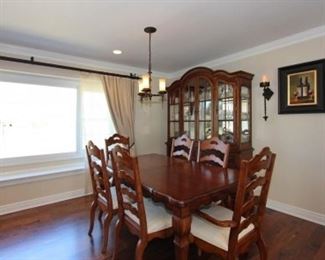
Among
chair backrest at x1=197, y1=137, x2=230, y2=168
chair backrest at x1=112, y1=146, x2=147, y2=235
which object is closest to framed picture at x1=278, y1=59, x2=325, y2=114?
chair backrest at x1=197, y1=137, x2=230, y2=168

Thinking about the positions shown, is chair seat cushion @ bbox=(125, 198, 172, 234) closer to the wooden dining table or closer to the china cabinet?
the wooden dining table

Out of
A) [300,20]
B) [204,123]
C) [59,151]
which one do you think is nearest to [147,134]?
[204,123]

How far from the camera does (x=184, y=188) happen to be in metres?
1.65

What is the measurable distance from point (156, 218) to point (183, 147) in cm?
132

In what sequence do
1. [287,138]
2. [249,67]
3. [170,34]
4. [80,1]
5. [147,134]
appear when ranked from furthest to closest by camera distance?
[147,134] → [249,67] → [287,138] → [170,34] → [80,1]

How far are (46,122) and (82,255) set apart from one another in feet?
7.02

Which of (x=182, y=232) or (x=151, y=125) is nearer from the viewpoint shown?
(x=182, y=232)

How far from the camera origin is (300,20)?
2.33m

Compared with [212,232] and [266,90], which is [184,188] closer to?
[212,232]

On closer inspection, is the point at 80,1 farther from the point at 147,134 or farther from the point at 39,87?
the point at 147,134

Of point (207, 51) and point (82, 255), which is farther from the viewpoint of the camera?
point (207, 51)

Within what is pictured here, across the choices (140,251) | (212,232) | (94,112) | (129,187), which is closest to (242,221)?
(212,232)

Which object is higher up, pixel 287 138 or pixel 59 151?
pixel 287 138

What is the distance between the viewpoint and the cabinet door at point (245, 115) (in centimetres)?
314
